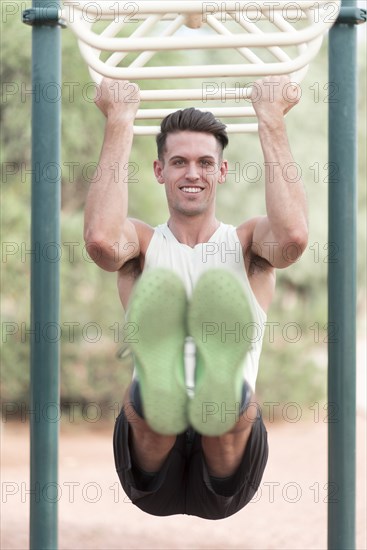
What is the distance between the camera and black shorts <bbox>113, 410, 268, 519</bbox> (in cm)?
177

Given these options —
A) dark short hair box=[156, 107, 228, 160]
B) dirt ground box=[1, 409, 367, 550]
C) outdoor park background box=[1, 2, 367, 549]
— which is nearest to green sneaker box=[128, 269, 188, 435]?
dark short hair box=[156, 107, 228, 160]

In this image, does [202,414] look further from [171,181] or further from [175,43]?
[175,43]

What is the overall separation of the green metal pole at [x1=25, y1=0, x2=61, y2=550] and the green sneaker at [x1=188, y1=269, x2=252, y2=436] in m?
0.52

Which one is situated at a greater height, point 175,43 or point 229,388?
point 175,43

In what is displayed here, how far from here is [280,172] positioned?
1706 millimetres

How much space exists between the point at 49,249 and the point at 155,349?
1.71ft

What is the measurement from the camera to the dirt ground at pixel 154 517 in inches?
174

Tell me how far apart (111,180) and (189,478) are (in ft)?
2.18

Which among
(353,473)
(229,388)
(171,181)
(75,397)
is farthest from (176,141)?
(75,397)

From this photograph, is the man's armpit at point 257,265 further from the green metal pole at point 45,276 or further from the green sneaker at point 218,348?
the green metal pole at point 45,276

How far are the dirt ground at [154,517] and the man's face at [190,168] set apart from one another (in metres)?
1.74

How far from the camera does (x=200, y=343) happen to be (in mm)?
1633

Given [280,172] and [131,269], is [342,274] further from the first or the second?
[131,269]

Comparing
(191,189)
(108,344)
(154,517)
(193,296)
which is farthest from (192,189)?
(108,344)
